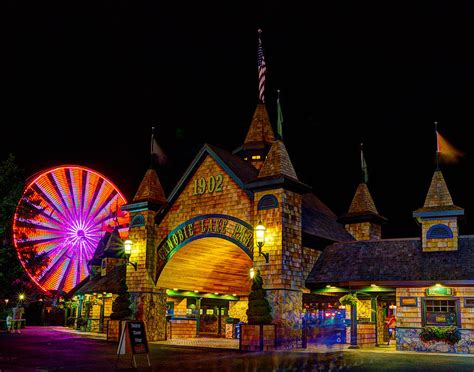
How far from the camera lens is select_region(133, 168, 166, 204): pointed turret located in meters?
28.6

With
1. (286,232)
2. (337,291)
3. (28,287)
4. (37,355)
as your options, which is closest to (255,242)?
(286,232)

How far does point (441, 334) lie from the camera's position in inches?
824

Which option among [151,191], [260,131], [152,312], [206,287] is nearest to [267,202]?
[151,191]

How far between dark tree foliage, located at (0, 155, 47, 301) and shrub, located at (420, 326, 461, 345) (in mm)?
28526

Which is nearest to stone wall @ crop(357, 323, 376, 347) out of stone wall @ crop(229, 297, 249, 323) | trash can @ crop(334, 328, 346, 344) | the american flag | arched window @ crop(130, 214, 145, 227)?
trash can @ crop(334, 328, 346, 344)

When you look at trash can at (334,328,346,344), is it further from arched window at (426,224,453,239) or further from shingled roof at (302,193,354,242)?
arched window at (426,224,453,239)

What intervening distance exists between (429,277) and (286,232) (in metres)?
5.77

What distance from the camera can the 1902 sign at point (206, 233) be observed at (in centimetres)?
2431

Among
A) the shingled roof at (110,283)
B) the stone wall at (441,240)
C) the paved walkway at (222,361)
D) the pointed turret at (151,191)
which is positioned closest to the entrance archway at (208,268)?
the pointed turret at (151,191)

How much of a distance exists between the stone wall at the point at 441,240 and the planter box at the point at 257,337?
730 centimetres

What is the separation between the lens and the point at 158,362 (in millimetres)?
16016

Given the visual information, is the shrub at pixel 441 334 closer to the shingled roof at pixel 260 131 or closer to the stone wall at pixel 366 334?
the stone wall at pixel 366 334

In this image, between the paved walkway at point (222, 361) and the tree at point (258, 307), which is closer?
the paved walkway at point (222, 361)

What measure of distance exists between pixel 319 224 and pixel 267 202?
17.6 ft
